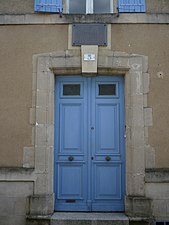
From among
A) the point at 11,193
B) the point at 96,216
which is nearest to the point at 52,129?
the point at 11,193

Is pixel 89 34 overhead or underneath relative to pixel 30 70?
overhead

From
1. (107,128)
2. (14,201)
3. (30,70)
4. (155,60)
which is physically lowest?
(14,201)

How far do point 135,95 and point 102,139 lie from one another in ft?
3.21

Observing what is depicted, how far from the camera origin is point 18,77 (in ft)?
18.7

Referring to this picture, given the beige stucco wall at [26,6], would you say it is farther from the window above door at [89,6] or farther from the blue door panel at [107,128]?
the blue door panel at [107,128]

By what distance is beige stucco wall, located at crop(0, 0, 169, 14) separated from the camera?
19.0ft

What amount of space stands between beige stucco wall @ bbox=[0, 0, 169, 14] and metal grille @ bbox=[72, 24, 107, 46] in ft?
2.90

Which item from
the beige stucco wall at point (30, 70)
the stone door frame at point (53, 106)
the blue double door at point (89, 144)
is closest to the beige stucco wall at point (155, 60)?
the beige stucco wall at point (30, 70)

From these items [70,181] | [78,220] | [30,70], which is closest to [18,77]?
[30,70]

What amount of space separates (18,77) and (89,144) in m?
1.74

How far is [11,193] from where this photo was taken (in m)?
5.42

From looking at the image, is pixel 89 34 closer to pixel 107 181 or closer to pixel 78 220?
pixel 107 181

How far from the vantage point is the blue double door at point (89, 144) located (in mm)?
5637

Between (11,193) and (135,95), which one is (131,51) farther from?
(11,193)
